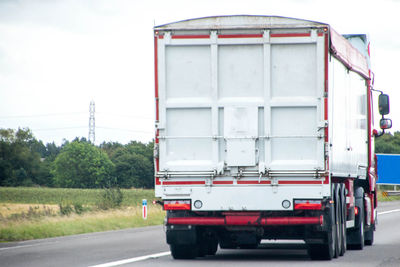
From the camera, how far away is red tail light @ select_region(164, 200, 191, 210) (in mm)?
13281

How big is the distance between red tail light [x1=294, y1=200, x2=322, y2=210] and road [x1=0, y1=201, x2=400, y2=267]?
2.93 feet

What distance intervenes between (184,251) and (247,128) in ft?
7.92

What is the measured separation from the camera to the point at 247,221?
518 inches

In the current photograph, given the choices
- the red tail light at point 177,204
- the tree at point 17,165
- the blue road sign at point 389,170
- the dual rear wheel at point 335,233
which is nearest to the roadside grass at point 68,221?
the red tail light at point 177,204

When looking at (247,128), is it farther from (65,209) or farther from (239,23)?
(65,209)

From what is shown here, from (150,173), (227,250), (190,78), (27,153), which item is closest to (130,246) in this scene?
(227,250)

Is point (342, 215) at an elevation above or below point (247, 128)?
below

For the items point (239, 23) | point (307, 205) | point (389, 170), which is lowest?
point (307, 205)

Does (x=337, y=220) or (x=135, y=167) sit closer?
(x=337, y=220)

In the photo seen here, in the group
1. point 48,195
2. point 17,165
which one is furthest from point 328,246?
point 17,165

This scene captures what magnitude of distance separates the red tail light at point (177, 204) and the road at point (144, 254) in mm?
837

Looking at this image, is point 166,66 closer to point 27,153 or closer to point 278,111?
point 278,111

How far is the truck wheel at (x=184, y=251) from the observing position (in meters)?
14.1

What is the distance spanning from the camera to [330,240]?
13.6 m
